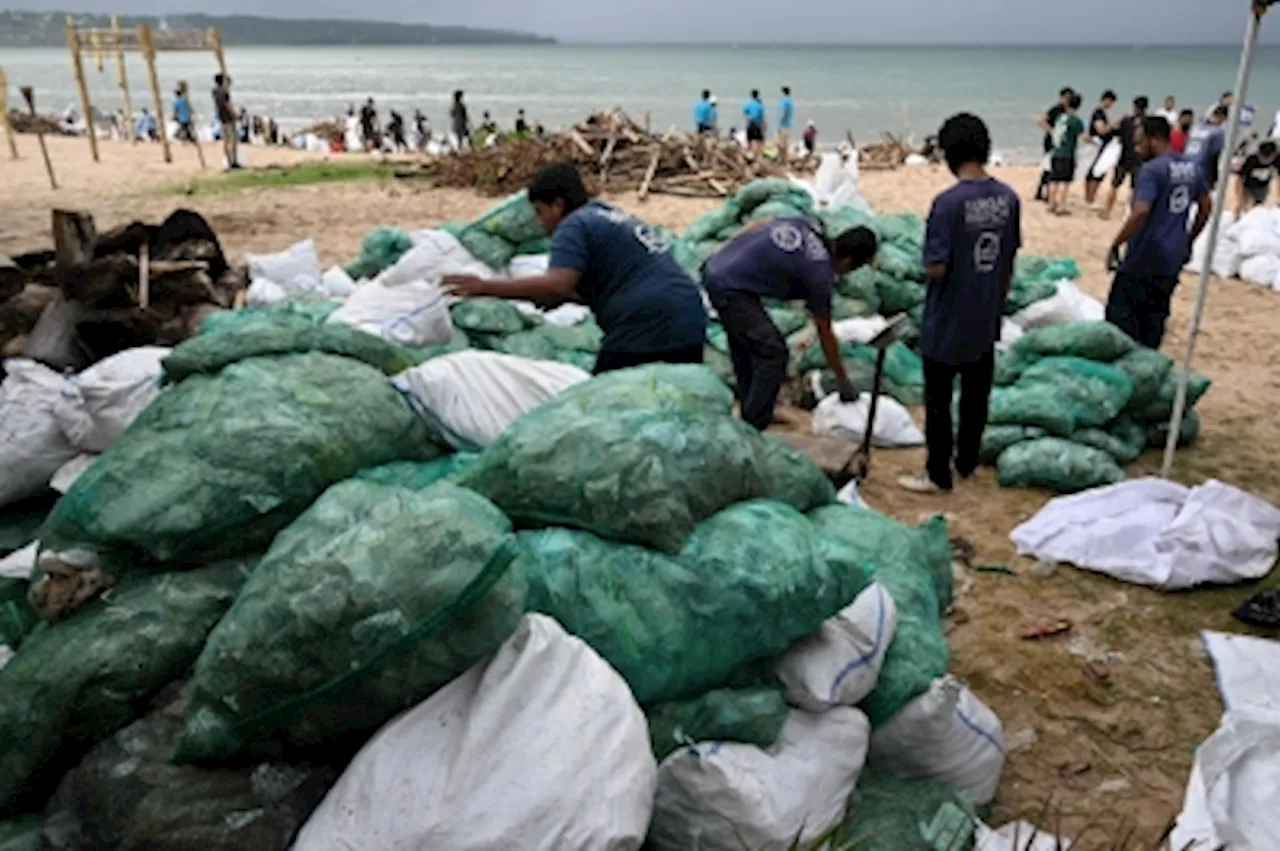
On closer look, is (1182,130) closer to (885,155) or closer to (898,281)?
(898,281)

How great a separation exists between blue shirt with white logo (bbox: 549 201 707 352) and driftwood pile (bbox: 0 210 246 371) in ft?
5.99

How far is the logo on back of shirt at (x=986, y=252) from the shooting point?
3967 mm

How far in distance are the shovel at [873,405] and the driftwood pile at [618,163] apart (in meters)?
8.61

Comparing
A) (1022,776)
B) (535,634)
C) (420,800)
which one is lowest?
(1022,776)

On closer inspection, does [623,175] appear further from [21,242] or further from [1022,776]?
[1022,776]

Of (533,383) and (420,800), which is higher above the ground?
(533,383)

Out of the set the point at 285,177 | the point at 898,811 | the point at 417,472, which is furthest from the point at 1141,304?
the point at 285,177

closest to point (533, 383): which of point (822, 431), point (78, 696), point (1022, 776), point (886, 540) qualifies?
point (886, 540)

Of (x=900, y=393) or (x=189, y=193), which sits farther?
(x=189, y=193)

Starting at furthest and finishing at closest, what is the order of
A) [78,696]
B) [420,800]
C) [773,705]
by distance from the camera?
[773,705] → [78,696] → [420,800]

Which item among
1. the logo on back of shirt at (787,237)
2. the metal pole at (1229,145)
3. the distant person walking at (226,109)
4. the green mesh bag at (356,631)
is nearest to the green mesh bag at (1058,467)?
the metal pole at (1229,145)

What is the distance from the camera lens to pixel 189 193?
1278 centimetres

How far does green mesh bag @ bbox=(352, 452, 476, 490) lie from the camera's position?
2.44m

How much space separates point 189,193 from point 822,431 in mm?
10937
